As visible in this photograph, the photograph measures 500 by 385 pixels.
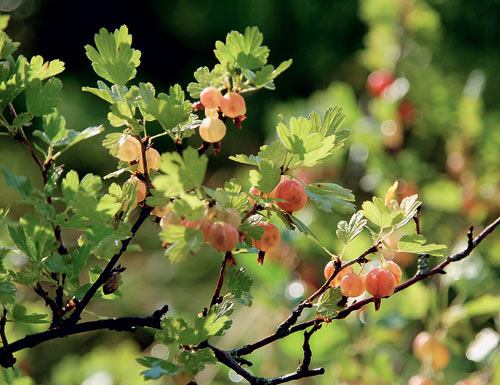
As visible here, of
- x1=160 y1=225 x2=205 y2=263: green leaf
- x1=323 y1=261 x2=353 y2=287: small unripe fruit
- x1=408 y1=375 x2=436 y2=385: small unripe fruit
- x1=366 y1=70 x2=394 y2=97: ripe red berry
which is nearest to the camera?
x1=160 y1=225 x2=205 y2=263: green leaf

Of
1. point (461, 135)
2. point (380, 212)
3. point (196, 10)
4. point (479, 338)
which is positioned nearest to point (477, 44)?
point (461, 135)

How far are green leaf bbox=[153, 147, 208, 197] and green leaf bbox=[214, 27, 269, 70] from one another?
0.31 ft

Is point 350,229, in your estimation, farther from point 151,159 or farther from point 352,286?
point 151,159

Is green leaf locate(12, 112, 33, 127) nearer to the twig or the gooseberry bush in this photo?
the gooseberry bush

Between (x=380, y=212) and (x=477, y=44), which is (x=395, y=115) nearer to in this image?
(x=477, y=44)

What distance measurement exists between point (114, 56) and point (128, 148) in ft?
0.21

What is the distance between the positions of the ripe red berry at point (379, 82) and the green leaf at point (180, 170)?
101cm

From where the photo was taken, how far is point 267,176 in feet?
1.19

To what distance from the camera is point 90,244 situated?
39 centimetres

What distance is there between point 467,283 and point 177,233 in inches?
27.6

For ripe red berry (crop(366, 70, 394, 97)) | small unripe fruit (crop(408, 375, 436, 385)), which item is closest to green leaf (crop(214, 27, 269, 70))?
small unripe fruit (crop(408, 375, 436, 385))

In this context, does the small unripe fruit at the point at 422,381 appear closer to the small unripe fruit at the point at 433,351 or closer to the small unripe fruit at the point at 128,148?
the small unripe fruit at the point at 433,351

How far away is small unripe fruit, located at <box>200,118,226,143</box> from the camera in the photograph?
0.38 m

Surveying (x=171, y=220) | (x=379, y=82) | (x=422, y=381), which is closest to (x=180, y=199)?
(x=171, y=220)
